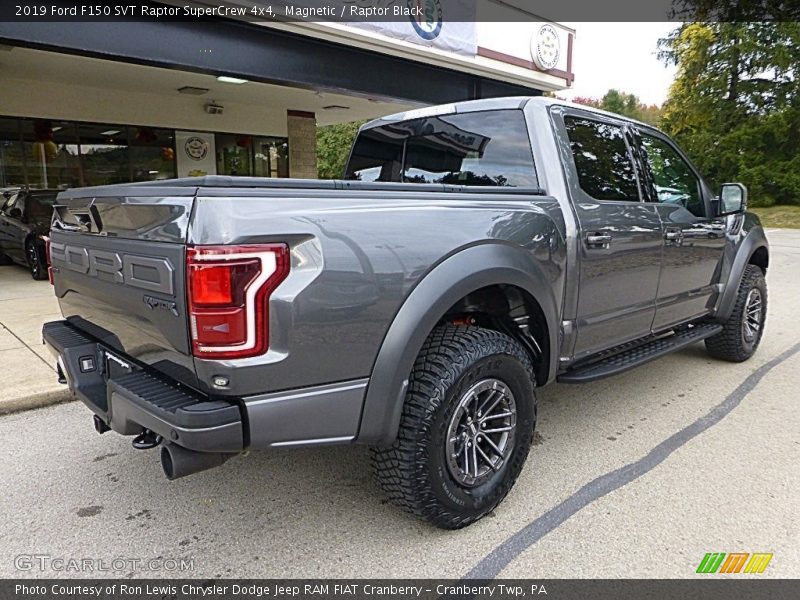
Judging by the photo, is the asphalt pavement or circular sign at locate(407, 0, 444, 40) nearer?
the asphalt pavement

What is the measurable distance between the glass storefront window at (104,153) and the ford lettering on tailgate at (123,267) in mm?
10729

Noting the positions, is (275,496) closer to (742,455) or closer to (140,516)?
(140,516)

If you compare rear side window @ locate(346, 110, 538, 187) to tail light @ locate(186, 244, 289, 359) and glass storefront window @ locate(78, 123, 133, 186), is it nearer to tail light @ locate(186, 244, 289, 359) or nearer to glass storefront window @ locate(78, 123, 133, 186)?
tail light @ locate(186, 244, 289, 359)

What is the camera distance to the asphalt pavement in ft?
7.80

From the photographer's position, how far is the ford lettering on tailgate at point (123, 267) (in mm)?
1957

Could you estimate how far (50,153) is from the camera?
38.3 ft

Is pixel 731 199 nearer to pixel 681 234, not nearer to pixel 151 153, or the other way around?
pixel 681 234

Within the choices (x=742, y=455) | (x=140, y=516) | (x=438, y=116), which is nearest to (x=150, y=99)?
(x=438, y=116)

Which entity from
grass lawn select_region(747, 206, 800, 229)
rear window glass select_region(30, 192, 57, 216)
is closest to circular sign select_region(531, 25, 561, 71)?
rear window glass select_region(30, 192, 57, 216)

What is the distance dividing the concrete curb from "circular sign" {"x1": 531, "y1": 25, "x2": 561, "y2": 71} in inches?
386

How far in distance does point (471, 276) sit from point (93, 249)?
1645 mm

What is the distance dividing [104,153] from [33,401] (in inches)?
386

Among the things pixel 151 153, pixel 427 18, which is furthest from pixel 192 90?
pixel 427 18
